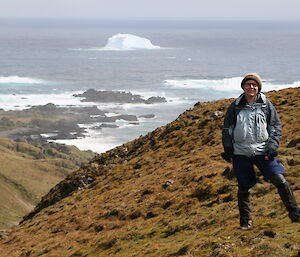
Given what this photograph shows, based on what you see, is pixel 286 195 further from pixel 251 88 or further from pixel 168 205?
pixel 168 205

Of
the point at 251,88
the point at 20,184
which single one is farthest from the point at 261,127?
the point at 20,184

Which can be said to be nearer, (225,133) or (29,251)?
(225,133)

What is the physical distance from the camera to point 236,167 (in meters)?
14.6

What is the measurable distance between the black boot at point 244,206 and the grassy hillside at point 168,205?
34cm

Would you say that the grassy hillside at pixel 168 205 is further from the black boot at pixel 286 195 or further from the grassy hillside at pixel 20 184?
the grassy hillside at pixel 20 184

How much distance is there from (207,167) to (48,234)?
10379mm

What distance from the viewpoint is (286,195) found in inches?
562

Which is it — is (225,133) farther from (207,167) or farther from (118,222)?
(207,167)

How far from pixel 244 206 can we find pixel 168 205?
1024 cm

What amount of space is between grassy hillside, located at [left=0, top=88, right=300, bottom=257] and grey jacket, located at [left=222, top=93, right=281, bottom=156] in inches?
102

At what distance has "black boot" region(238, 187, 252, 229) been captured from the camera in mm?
14906

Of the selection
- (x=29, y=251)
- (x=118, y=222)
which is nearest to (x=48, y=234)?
(x=29, y=251)

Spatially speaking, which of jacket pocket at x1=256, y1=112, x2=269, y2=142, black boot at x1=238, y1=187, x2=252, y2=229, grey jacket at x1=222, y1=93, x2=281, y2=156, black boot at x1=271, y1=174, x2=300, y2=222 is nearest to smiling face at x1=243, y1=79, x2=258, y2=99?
grey jacket at x1=222, y1=93, x2=281, y2=156

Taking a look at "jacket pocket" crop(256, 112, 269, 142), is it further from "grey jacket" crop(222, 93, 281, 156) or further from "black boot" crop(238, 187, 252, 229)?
"black boot" crop(238, 187, 252, 229)
